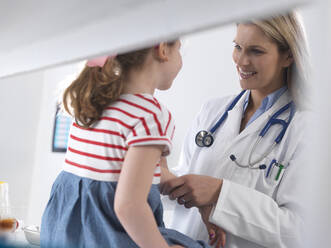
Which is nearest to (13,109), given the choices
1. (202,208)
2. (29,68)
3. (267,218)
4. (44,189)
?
(44,189)

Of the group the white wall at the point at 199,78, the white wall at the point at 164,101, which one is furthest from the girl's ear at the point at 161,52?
the white wall at the point at 199,78

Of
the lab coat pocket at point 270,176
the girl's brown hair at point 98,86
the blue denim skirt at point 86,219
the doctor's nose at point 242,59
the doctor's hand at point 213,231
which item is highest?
the doctor's nose at point 242,59

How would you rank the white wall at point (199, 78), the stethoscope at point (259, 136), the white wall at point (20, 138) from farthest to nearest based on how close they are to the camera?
the white wall at point (20, 138) → the white wall at point (199, 78) → the stethoscope at point (259, 136)

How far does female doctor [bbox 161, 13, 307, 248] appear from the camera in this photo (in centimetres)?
Answer: 85

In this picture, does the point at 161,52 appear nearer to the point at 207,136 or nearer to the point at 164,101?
the point at 207,136

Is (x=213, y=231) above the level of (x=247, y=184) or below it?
below

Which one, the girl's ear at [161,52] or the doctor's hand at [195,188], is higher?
the girl's ear at [161,52]

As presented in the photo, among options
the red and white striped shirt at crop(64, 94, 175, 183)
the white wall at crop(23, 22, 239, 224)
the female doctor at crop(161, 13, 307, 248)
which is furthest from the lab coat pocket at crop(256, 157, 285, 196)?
the white wall at crop(23, 22, 239, 224)

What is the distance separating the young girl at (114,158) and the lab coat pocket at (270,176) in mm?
293

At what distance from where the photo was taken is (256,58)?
3.32 feet

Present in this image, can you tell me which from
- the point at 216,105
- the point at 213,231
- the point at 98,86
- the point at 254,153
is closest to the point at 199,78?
Answer: the point at 216,105

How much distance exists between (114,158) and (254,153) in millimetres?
452

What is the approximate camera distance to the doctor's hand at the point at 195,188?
85 centimetres

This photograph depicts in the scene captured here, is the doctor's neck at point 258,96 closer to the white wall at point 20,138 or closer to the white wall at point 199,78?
the white wall at point 199,78
